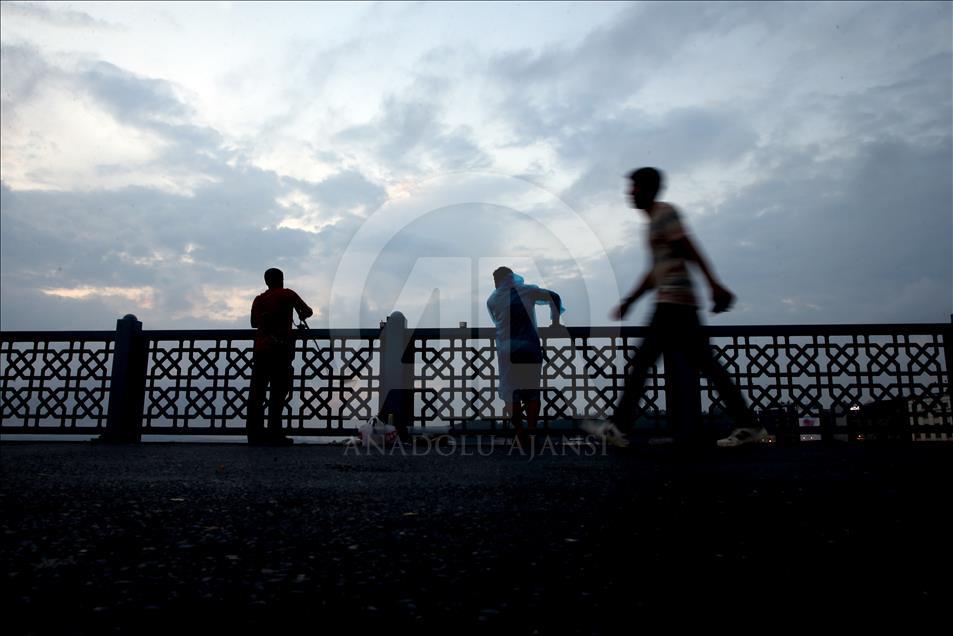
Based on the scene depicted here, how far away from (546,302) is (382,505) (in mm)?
4791

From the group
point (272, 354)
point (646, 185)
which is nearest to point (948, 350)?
point (646, 185)

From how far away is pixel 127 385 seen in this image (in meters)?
9.91

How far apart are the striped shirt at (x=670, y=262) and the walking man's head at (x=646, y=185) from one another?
148 millimetres

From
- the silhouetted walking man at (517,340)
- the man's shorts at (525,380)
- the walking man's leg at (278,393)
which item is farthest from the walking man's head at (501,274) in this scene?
the walking man's leg at (278,393)

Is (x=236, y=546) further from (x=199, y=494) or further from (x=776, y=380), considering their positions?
(x=776, y=380)

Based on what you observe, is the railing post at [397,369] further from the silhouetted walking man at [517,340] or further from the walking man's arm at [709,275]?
the walking man's arm at [709,275]

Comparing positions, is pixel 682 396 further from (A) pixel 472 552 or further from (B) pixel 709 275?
(A) pixel 472 552

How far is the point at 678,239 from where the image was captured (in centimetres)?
501

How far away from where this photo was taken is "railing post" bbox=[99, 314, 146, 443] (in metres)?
9.80

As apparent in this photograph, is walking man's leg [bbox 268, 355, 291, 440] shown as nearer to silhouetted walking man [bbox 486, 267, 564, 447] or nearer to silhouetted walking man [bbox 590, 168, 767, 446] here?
silhouetted walking man [bbox 486, 267, 564, 447]

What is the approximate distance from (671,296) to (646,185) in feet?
3.00

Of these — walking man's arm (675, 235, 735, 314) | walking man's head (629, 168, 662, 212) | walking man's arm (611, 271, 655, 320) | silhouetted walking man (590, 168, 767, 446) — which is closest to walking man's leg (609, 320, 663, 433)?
silhouetted walking man (590, 168, 767, 446)

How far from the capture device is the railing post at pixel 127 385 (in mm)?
9797

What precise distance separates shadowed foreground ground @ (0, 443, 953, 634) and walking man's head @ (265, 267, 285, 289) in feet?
16.4
